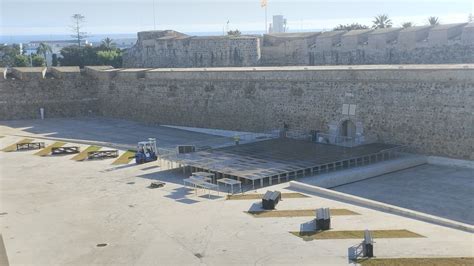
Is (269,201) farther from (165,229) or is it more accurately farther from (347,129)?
(347,129)

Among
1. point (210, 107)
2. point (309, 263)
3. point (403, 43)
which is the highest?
point (403, 43)

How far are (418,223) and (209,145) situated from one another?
12234 mm

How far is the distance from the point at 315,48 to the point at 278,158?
12.4 metres

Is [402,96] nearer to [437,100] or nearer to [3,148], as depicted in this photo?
[437,100]

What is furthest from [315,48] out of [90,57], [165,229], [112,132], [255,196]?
[90,57]

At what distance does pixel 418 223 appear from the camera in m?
12.5

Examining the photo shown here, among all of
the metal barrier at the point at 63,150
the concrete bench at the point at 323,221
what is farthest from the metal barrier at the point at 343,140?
the metal barrier at the point at 63,150

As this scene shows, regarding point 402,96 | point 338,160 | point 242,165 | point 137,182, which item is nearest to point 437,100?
point 402,96

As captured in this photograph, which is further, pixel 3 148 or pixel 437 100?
pixel 3 148

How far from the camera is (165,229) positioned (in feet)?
42.0

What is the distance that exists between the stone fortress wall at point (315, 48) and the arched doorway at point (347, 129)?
20.0 ft

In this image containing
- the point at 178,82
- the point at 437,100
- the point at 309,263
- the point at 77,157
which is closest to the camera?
the point at 309,263

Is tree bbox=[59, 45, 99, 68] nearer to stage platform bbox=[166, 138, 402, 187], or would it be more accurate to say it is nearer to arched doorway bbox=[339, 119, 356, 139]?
stage platform bbox=[166, 138, 402, 187]

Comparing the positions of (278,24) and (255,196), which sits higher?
(278,24)
